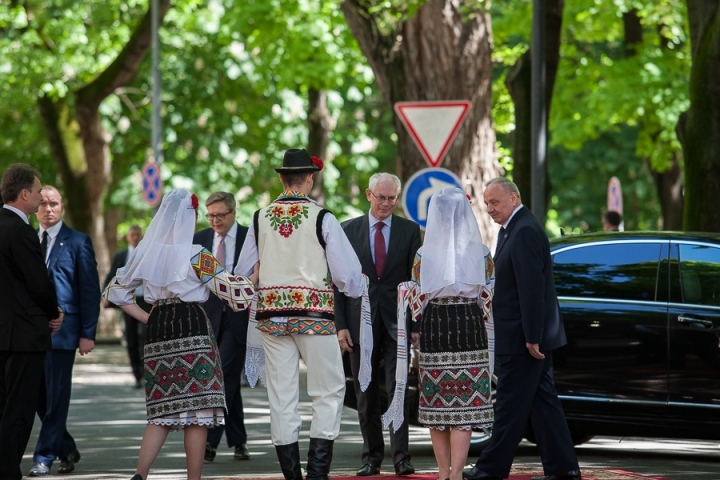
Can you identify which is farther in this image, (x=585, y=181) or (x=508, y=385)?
(x=585, y=181)

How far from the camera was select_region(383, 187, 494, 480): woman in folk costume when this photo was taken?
26.2 ft

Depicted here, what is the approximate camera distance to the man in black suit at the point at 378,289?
30.7 ft

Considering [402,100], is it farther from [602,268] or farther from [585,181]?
[585,181]

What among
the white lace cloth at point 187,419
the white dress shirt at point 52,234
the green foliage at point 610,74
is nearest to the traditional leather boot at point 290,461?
the white lace cloth at point 187,419

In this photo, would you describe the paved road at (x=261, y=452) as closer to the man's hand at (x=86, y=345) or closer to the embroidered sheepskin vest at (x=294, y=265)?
the man's hand at (x=86, y=345)

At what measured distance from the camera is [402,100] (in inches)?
627

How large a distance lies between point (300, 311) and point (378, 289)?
58.6 inches

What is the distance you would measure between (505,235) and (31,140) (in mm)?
26717

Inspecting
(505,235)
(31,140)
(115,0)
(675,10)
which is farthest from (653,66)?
(505,235)

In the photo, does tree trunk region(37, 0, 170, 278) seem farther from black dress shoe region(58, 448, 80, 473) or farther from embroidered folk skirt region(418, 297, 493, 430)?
embroidered folk skirt region(418, 297, 493, 430)

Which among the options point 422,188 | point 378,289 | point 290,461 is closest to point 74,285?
point 378,289

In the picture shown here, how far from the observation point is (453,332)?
800 cm

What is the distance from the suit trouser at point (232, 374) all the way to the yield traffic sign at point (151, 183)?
44.7 ft

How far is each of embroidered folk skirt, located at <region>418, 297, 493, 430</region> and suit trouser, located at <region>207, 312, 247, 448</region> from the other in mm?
2540
